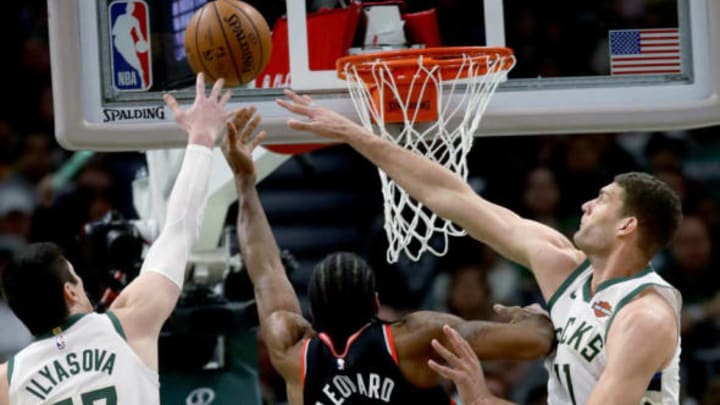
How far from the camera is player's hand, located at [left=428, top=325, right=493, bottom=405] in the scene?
4.01 meters

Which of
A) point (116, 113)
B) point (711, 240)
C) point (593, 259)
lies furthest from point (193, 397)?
point (711, 240)

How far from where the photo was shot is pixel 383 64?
175 inches

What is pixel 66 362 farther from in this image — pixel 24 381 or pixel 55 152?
pixel 55 152

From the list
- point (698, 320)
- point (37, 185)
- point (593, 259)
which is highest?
point (593, 259)

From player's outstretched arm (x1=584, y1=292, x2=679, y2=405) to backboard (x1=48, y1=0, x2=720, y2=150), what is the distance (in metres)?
1.00

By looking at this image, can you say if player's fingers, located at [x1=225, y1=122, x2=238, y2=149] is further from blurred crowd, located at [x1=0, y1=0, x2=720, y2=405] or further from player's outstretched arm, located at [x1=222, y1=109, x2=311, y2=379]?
blurred crowd, located at [x1=0, y1=0, x2=720, y2=405]

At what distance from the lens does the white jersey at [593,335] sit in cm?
381

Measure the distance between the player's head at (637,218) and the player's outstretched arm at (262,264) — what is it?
1.02m

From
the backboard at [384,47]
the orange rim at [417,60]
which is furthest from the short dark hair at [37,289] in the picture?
the orange rim at [417,60]

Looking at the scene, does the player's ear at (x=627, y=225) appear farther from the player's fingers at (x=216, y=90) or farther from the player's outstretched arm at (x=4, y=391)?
the player's outstretched arm at (x=4, y=391)

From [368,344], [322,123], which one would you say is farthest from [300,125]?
[368,344]

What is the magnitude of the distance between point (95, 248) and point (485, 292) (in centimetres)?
270

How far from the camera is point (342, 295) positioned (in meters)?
4.19

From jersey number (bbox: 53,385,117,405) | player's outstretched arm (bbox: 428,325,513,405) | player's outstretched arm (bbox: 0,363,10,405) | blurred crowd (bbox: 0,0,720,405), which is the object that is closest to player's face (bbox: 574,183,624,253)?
player's outstretched arm (bbox: 428,325,513,405)
